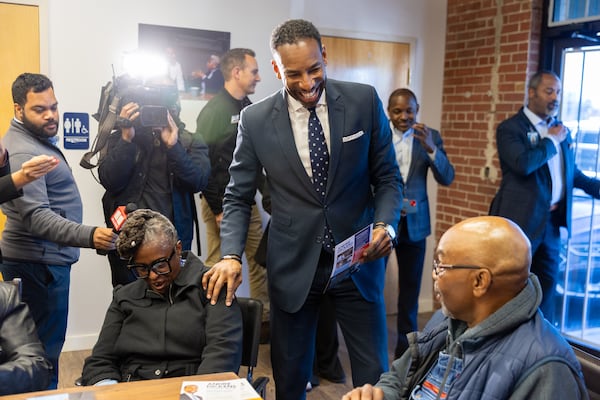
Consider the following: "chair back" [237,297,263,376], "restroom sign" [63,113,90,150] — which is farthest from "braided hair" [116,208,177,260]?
"restroom sign" [63,113,90,150]

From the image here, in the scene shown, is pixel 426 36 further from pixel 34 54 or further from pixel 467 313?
pixel 467 313

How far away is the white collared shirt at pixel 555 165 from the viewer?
379 cm

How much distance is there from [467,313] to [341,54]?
3456 millimetres

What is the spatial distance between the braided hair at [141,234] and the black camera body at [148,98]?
2.82ft

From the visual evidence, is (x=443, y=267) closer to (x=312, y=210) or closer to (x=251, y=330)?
(x=312, y=210)

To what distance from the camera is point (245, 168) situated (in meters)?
2.31

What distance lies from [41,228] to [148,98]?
0.81 metres

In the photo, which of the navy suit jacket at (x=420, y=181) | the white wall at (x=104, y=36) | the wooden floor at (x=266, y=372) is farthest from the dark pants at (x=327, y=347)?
the white wall at (x=104, y=36)

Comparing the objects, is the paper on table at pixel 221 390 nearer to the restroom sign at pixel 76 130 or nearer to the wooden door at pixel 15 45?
the restroom sign at pixel 76 130

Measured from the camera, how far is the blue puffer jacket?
1.30m

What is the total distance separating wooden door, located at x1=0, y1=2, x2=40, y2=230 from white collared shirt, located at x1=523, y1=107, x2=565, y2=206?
3.07m

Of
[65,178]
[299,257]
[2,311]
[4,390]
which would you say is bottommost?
[4,390]

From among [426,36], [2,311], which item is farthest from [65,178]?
[426,36]

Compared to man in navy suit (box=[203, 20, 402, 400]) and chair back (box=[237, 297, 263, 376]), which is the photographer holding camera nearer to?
man in navy suit (box=[203, 20, 402, 400])
